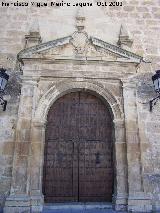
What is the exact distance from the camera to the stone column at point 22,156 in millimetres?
4836

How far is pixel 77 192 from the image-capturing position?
5.36 metres

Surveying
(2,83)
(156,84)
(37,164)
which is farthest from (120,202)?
(2,83)

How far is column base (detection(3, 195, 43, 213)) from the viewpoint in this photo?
479 centimetres

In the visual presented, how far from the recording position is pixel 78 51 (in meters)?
5.91

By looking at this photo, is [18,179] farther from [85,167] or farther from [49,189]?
[85,167]

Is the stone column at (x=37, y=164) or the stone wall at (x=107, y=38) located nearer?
the stone column at (x=37, y=164)

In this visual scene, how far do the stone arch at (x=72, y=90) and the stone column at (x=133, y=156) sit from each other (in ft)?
0.70

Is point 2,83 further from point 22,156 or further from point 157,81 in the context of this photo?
point 157,81

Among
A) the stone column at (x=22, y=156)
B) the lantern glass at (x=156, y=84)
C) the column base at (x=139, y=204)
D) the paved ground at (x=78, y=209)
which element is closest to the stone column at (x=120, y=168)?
the column base at (x=139, y=204)

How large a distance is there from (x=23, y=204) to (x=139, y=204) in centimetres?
206

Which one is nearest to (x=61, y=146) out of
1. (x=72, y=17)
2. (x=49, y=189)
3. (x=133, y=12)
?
(x=49, y=189)

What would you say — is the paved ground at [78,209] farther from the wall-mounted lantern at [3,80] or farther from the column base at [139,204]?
the wall-mounted lantern at [3,80]

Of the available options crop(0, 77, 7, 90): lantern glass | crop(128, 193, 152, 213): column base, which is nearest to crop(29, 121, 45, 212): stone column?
crop(0, 77, 7, 90): lantern glass

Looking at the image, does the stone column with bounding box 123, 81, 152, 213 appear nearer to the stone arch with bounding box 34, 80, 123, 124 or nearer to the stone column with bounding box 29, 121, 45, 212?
the stone arch with bounding box 34, 80, 123, 124
